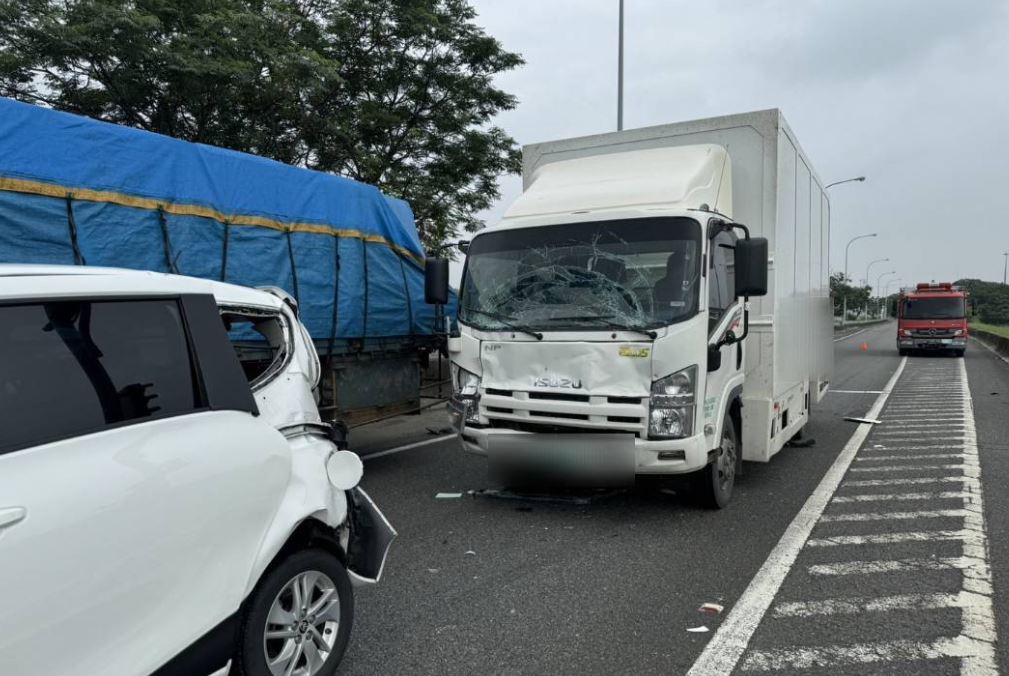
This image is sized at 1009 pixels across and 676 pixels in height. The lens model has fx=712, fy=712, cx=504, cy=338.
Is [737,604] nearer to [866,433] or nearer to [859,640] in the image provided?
[859,640]

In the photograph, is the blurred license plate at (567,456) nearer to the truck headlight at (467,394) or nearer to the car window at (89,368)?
the truck headlight at (467,394)

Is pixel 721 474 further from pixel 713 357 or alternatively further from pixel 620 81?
pixel 620 81

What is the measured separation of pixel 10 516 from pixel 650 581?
3.37 meters

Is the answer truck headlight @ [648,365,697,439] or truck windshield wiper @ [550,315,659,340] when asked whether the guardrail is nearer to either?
truck headlight @ [648,365,697,439]

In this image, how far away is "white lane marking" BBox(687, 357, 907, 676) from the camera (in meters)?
3.25

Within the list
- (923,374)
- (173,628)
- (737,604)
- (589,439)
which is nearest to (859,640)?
(737,604)

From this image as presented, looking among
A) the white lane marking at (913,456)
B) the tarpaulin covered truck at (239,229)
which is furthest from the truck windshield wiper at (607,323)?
the white lane marking at (913,456)

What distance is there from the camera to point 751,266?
16.7ft

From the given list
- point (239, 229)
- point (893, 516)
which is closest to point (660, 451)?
point (893, 516)

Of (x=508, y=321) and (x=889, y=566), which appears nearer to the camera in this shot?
(x=889, y=566)

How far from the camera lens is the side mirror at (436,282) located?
6258 mm


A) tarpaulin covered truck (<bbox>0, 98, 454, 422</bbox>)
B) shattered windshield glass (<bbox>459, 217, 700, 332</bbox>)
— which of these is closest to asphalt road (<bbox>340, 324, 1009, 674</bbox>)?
tarpaulin covered truck (<bbox>0, 98, 454, 422</bbox>)

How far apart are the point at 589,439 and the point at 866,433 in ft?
20.3

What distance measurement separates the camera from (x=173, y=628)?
223 cm
